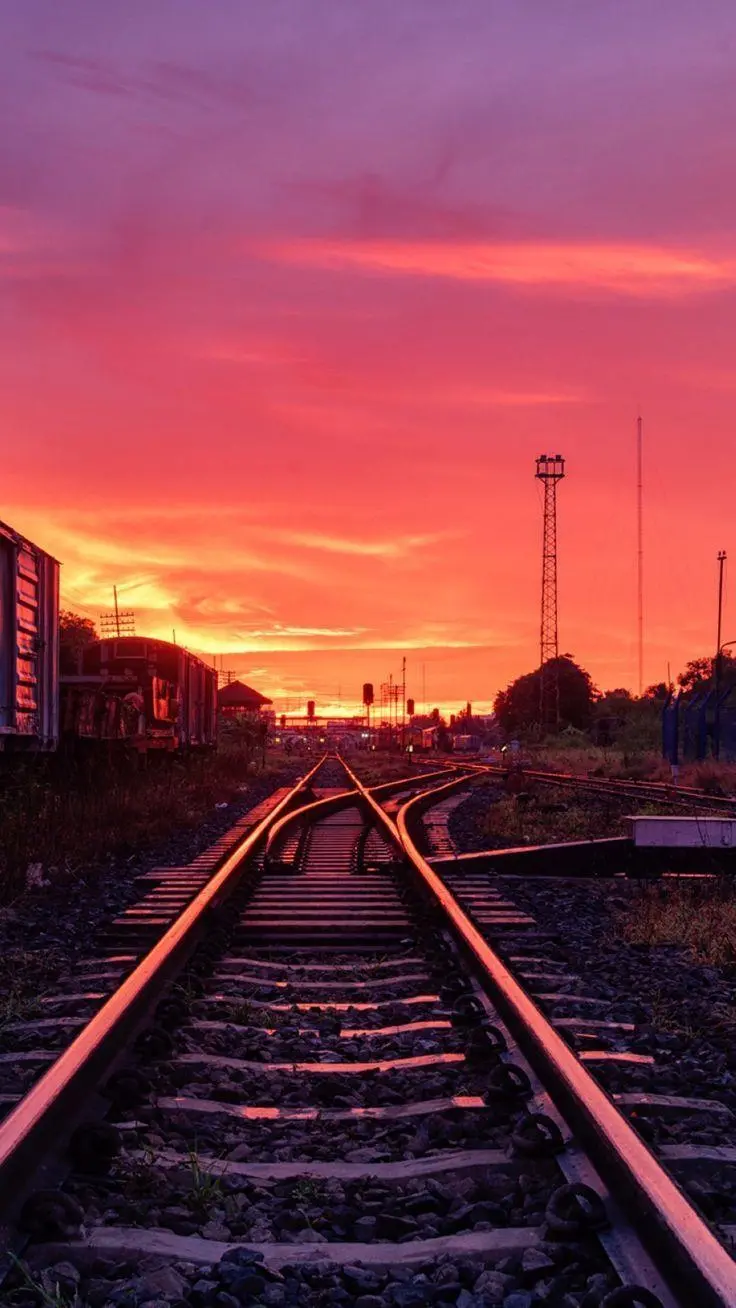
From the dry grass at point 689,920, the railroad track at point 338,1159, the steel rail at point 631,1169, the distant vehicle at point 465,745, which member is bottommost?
the distant vehicle at point 465,745

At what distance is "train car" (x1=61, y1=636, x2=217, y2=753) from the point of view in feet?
61.4

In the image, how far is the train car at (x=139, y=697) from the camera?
18.7m

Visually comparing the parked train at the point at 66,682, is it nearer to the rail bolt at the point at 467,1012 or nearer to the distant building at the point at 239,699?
the rail bolt at the point at 467,1012

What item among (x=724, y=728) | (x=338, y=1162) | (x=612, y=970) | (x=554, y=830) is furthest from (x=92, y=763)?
(x=724, y=728)

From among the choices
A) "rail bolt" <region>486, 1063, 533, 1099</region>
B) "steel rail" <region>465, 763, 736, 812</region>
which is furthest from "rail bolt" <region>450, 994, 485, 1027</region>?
"steel rail" <region>465, 763, 736, 812</region>

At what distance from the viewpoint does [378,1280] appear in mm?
2766

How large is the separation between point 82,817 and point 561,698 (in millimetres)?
100231

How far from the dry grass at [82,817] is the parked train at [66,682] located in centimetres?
65

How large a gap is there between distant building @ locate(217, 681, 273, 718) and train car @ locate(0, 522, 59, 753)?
286 feet

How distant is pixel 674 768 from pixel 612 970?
25.4m

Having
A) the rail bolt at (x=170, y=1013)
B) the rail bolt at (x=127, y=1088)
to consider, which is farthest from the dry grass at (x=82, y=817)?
the rail bolt at (x=127, y=1088)

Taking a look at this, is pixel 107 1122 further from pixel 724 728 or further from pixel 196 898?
pixel 724 728

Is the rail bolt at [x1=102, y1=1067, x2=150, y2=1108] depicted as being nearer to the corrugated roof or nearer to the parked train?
the parked train

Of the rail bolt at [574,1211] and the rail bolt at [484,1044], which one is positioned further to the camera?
the rail bolt at [484,1044]
